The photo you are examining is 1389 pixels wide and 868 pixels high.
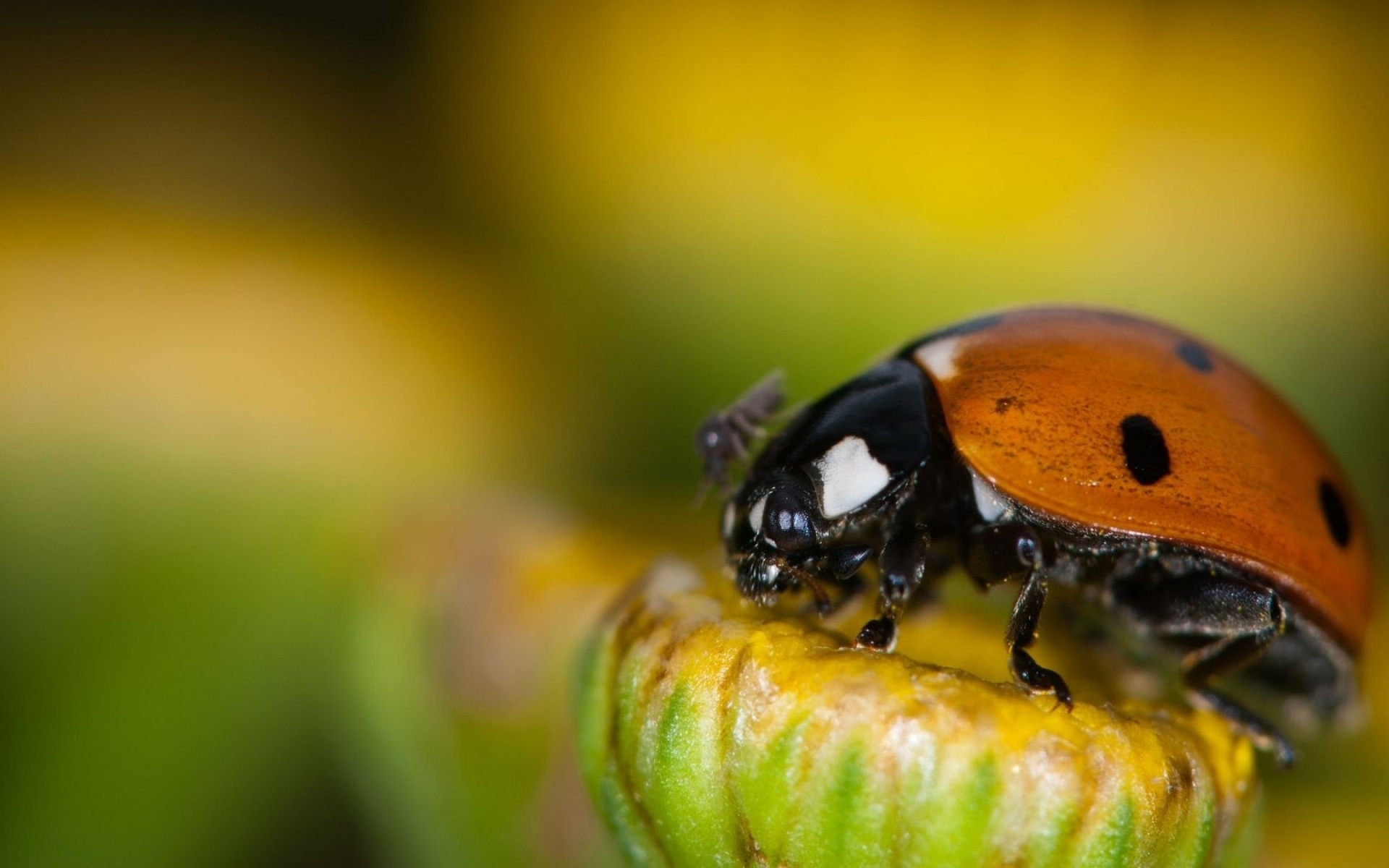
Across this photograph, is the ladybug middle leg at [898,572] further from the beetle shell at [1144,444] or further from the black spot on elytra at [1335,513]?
the black spot on elytra at [1335,513]

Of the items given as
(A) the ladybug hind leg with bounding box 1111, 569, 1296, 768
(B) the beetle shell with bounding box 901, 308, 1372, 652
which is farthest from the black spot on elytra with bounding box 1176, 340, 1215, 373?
(A) the ladybug hind leg with bounding box 1111, 569, 1296, 768

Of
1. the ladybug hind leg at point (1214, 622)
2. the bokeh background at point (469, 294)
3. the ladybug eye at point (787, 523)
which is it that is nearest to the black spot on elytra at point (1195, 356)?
the ladybug hind leg at point (1214, 622)

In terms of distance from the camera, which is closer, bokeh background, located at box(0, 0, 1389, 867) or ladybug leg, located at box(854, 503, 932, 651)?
ladybug leg, located at box(854, 503, 932, 651)

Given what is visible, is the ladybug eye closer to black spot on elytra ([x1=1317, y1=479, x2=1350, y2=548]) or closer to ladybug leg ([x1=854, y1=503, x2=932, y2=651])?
ladybug leg ([x1=854, y1=503, x2=932, y2=651])

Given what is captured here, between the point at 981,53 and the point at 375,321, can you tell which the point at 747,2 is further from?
the point at 375,321

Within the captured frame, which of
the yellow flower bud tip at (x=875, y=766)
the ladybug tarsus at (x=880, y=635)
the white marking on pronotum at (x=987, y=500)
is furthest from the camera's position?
the white marking on pronotum at (x=987, y=500)

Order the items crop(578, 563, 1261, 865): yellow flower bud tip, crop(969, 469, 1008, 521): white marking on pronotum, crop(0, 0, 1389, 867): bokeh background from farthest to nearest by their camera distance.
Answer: crop(0, 0, 1389, 867): bokeh background → crop(969, 469, 1008, 521): white marking on pronotum → crop(578, 563, 1261, 865): yellow flower bud tip

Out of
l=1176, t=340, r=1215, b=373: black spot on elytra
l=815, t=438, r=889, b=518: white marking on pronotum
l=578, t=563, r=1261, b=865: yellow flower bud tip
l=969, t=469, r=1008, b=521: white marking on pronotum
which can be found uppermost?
l=1176, t=340, r=1215, b=373: black spot on elytra

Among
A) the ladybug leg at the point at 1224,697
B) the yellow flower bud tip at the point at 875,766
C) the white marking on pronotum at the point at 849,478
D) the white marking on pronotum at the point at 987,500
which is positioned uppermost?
the white marking on pronotum at the point at 849,478

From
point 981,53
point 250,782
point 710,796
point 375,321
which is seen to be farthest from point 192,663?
point 981,53
